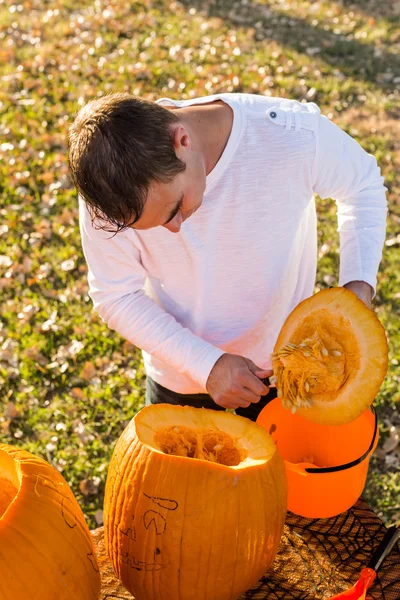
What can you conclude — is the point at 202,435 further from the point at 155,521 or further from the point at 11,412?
the point at 11,412

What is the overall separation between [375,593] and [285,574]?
21 cm

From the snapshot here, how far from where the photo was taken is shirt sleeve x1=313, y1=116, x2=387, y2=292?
76.7 inches

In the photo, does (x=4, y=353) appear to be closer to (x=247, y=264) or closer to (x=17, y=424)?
(x=17, y=424)

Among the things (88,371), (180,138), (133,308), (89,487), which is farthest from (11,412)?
(180,138)

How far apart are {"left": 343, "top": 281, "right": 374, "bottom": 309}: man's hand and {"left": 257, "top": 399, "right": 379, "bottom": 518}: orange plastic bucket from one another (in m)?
0.32

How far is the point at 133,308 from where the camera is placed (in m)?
2.02

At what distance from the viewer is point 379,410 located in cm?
338

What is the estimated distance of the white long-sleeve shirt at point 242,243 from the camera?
6.23 ft

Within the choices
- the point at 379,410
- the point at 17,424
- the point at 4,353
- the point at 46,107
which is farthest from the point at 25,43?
the point at 379,410

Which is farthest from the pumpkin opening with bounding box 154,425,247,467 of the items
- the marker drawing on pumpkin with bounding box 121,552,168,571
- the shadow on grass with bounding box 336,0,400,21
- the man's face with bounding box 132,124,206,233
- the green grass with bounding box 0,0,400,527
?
the shadow on grass with bounding box 336,0,400,21

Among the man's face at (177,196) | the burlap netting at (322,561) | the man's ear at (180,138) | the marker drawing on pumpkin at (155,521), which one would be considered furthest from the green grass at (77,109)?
the man's ear at (180,138)

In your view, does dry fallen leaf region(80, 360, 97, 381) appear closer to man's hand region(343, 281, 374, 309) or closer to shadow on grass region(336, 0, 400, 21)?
man's hand region(343, 281, 374, 309)

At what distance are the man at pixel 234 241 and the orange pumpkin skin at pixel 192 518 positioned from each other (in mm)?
358

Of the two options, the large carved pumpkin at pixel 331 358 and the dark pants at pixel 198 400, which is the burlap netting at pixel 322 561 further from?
the dark pants at pixel 198 400
